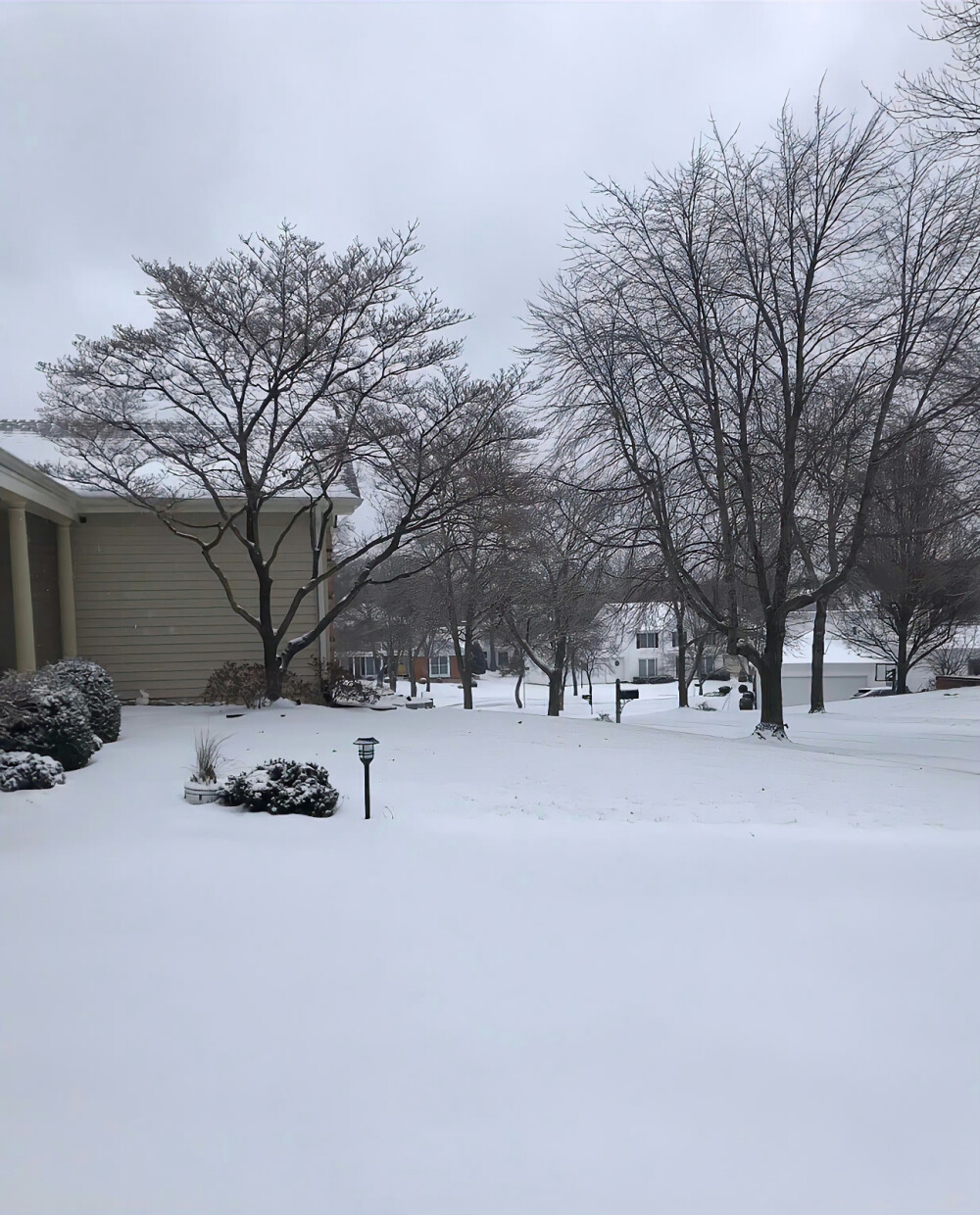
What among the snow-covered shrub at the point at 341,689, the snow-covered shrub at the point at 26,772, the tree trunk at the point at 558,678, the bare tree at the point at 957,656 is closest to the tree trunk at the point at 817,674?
the tree trunk at the point at 558,678

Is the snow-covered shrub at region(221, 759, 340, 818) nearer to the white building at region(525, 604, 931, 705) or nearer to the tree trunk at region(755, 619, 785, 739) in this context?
the tree trunk at region(755, 619, 785, 739)

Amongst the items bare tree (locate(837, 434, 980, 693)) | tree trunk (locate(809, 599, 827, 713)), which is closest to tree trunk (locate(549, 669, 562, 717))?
tree trunk (locate(809, 599, 827, 713))

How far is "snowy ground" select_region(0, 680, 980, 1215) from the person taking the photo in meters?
2.69

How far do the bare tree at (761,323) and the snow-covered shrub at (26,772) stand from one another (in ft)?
27.5

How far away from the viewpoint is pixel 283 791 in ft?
20.7

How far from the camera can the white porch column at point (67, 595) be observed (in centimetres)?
1329

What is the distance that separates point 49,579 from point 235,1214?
41.1ft

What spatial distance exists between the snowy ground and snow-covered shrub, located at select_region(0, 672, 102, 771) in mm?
943

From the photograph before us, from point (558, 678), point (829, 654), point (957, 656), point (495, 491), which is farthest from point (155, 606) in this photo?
point (829, 654)

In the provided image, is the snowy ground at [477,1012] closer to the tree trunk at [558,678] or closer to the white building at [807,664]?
the tree trunk at [558,678]

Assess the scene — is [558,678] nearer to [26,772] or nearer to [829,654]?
[26,772]

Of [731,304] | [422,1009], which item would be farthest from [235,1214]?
[731,304]

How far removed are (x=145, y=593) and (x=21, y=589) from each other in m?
2.65

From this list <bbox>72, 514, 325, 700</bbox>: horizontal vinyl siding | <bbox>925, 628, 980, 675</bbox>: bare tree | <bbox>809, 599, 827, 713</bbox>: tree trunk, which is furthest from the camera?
<bbox>925, 628, 980, 675</bbox>: bare tree
